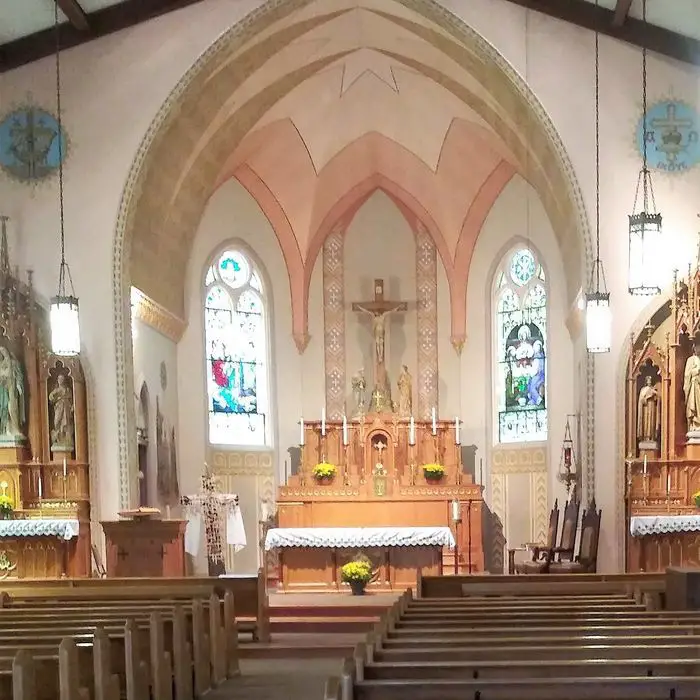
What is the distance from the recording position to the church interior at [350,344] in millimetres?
6398

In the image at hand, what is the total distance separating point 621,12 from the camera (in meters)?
10.8

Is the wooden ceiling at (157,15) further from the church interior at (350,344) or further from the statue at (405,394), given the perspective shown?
the statue at (405,394)

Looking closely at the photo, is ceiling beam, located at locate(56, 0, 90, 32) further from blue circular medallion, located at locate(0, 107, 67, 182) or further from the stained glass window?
the stained glass window

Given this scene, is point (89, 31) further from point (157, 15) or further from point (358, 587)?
point (358, 587)

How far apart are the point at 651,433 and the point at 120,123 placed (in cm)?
759

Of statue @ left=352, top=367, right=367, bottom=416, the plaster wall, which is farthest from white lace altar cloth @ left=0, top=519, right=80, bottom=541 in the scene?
statue @ left=352, top=367, right=367, bottom=416

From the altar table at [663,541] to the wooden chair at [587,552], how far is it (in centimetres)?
44

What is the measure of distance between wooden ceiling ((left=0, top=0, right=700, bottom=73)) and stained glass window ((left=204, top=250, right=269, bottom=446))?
530 cm

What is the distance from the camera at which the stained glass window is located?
16.1 m

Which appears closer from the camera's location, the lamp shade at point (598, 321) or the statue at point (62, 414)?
the lamp shade at point (598, 321)

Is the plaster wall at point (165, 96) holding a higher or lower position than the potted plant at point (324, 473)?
higher

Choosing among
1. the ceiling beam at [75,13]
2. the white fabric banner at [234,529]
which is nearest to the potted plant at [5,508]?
the white fabric banner at [234,529]

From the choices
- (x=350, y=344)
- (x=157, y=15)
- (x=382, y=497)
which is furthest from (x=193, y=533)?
(x=157, y=15)

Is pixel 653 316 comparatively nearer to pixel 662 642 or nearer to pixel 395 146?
pixel 395 146
